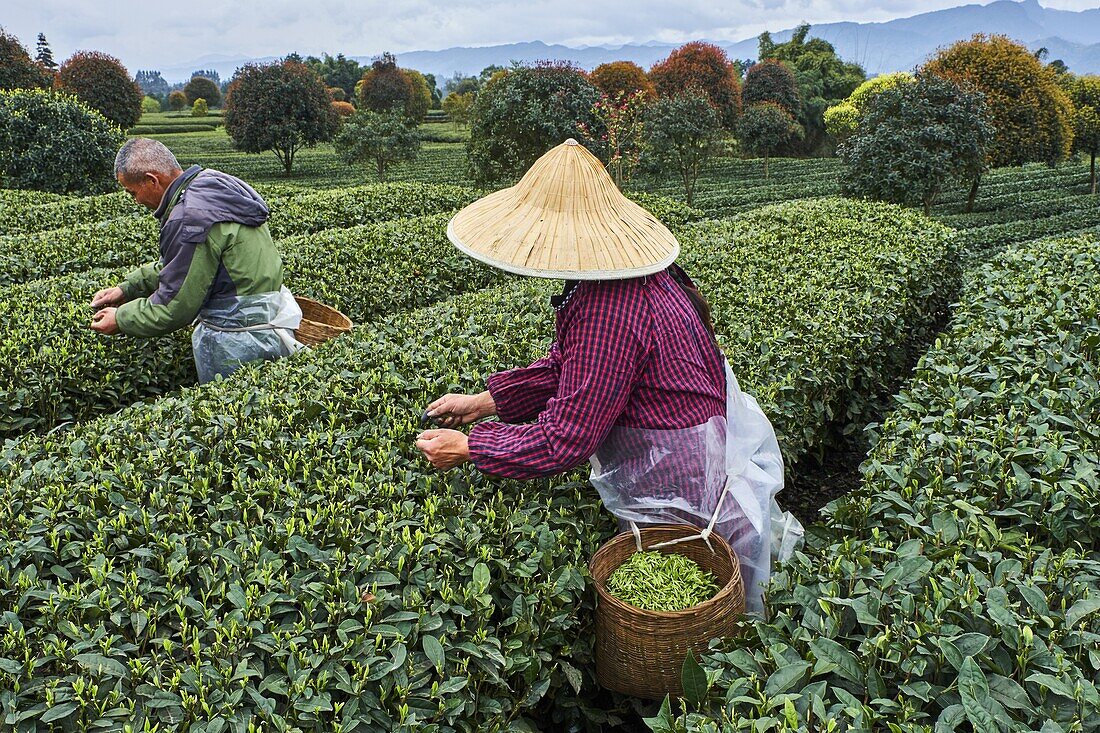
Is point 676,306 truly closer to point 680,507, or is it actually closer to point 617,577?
point 680,507

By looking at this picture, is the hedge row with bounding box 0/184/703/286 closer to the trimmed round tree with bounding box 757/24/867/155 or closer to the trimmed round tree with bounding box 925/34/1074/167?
the trimmed round tree with bounding box 925/34/1074/167

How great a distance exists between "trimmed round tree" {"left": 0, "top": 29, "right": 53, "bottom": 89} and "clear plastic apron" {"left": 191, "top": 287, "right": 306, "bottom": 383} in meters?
30.2

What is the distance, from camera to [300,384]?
3.45m

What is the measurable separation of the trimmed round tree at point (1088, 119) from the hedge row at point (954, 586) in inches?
1004

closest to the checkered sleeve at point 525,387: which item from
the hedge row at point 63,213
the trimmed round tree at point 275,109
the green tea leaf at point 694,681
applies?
the green tea leaf at point 694,681

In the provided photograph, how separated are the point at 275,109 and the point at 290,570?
29054 millimetres

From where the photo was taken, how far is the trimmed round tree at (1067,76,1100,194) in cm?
2297

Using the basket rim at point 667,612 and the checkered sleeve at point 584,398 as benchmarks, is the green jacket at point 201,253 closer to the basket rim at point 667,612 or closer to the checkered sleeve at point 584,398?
the checkered sleeve at point 584,398

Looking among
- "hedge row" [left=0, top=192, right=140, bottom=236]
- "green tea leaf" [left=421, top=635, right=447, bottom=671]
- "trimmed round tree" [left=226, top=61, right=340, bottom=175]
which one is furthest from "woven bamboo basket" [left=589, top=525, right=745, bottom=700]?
"trimmed round tree" [left=226, top=61, right=340, bottom=175]

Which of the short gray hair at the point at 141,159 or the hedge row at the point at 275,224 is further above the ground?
the short gray hair at the point at 141,159

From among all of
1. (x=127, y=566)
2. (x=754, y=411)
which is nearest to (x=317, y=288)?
(x=127, y=566)

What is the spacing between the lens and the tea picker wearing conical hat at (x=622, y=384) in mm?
2121

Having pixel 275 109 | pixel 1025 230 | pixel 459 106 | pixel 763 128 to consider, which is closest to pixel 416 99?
pixel 459 106

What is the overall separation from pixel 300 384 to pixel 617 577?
1.94 metres
